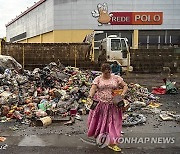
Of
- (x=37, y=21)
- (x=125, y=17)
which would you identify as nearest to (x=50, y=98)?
(x=125, y=17)

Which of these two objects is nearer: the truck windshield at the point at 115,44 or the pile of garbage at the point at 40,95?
the pile of garbage at the point at 40,95

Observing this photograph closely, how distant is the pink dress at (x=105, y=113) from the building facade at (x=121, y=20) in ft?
80.7

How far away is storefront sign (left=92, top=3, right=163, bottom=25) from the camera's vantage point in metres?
31.3

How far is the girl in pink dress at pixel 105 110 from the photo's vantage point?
6.45m

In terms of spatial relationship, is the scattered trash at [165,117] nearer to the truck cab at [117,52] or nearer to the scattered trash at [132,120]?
the scattered trash at [132,120]

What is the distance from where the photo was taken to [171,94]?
561 inches

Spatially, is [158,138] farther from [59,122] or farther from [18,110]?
[18,110]

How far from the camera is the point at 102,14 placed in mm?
31234

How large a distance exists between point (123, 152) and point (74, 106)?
3972mm

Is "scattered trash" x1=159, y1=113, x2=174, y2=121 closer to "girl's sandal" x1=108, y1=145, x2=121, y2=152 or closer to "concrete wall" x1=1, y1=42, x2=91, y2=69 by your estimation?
"girl's sandal" x1=108, y1=145, x2=121, y2=152

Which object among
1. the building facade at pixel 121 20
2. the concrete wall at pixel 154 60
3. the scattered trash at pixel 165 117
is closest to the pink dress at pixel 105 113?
the scattered trash at pixel 165 117

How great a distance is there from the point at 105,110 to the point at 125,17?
25656mm

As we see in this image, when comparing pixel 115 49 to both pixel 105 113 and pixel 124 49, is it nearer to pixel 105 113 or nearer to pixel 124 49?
pixel 124 49
